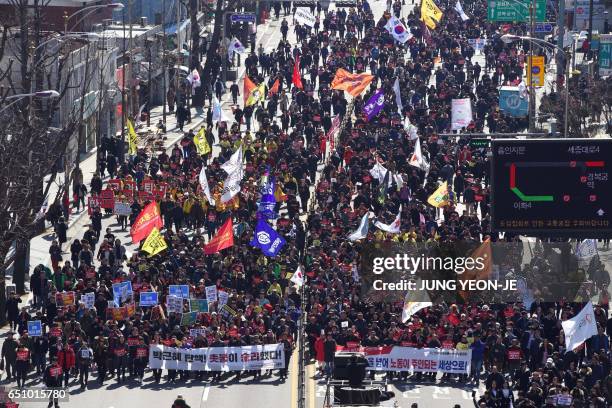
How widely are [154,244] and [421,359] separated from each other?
8.39m

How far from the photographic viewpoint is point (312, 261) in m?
50.8

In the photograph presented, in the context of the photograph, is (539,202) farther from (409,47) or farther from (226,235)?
(409,47)

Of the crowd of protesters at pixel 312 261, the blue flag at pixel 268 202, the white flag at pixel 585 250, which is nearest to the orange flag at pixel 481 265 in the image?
the crowd of protesters at pixel 312 261

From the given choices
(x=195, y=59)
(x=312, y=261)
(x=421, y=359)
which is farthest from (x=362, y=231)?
(x=195, y=59)

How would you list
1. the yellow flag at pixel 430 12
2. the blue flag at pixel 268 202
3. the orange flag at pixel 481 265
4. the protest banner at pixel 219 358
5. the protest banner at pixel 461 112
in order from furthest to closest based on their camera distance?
the yellow flag at pixel 430 12 → the protest banner at pixel 461 112 → the blue flag at pixel 268 202 → the orange flag at pixel 481 265 → the protest banner at pixel 219 358

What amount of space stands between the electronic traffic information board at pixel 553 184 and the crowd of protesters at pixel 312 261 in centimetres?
426

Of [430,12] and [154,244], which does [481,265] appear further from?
[430,12]

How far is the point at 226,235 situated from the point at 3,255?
18.6ft

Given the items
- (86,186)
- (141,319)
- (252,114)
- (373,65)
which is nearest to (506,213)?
(141,319)

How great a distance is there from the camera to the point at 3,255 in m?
47.3

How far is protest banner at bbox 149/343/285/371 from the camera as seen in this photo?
147 ft

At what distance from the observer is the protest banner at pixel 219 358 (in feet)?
147

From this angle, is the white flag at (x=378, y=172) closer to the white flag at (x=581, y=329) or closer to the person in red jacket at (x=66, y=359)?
the person in red jacket at (x=66, y=359)

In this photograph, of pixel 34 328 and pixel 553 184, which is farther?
pixel 34 328
